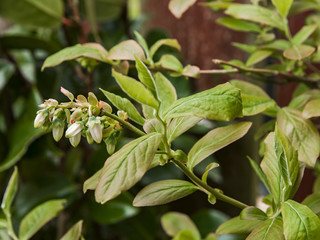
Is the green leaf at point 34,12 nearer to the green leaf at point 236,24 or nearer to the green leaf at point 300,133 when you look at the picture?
the green leaf at point 236,24

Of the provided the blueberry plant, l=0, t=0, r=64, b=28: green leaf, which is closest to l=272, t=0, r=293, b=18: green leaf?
the blueberry plant

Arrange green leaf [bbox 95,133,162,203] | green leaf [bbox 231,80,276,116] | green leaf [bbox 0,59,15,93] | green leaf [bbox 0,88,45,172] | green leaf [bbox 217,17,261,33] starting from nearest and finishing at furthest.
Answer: green leaf [bbox 95,133,162,203] < green leaf [bbox 231,80,276,116] < green leaf [bbox 217,17,261,33] < green leaf [bbox 0,88,45,172] < green leaf [bbox 0,59,15,93]

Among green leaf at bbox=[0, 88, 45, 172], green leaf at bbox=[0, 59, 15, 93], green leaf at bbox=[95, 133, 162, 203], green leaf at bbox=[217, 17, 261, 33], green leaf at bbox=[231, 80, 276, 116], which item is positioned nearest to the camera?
green leaf at bbox=[95, 133, 162, 203]

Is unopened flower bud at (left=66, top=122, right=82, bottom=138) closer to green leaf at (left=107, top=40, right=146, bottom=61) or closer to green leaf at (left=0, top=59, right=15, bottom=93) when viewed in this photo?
green leaf at (left=107, top=40, right=146, bottom=61)

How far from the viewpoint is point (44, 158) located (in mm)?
809

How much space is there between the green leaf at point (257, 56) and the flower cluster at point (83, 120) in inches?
7.7

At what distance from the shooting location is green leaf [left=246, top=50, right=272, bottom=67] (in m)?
0.43

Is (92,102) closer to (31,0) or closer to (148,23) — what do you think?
(31,0)

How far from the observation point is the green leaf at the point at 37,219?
1.46ft

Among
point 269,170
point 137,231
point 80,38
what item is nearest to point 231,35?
point 80,38

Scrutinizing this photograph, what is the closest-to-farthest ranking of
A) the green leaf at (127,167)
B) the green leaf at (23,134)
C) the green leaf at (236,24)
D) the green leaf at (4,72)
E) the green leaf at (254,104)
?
the green leaf at (127,167) < the green leaf at (254,104) < the green leaf at (236,24) < the green leaf at (23,134) < the green leaf at (4,72)

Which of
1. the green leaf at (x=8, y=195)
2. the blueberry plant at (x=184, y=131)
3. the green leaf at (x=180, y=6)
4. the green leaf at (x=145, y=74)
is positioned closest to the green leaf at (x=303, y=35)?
the blueberry plant at (x=184, y=131)

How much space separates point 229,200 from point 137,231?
505 mm

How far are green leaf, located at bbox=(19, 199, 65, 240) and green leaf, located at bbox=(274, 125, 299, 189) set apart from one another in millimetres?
283
